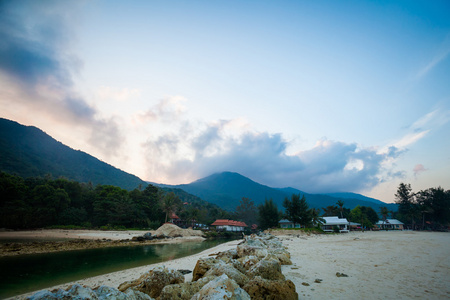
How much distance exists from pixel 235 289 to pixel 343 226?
78.7 metres

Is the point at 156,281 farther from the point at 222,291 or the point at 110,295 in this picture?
the point at 222,291

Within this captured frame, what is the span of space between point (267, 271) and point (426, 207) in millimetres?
96874

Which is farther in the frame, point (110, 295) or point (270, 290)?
point (270, 290)

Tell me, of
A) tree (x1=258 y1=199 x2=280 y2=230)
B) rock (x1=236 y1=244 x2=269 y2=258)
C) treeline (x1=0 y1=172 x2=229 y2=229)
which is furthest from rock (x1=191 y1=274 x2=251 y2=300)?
treeline (x1=0 y1=172 x2=229 y2=229)

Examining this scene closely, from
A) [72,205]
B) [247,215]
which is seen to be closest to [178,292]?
[72,205]

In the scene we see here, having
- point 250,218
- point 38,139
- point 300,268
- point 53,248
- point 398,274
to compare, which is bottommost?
point 250,218

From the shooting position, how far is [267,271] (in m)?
7.09

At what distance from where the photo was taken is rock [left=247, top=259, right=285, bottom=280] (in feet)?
23.1

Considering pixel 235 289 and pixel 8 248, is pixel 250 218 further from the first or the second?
pixel 235 289

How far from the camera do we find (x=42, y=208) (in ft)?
174

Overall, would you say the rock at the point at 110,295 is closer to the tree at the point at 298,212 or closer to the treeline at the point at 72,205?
the tree at the point at 298,212

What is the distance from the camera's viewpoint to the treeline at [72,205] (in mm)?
49906

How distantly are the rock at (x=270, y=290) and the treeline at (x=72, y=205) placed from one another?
67.7m

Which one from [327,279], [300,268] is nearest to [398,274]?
[327,279]
